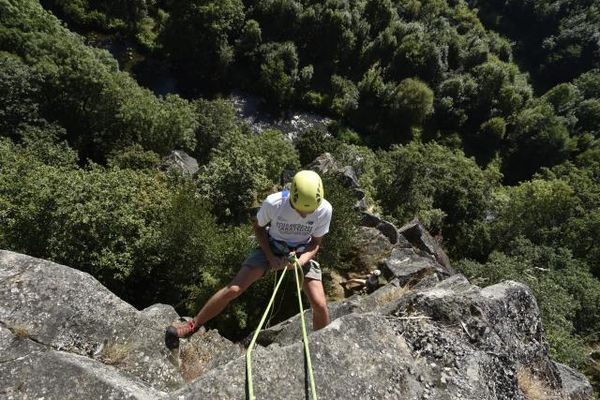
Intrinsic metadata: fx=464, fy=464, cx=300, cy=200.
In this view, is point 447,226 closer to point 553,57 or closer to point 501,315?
point 501,315

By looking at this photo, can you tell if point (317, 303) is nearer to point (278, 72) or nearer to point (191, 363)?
point (191, 363)

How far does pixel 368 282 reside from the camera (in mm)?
19953

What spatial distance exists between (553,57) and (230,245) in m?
97.9

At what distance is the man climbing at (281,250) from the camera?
8.52 metres

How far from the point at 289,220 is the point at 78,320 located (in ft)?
13.5

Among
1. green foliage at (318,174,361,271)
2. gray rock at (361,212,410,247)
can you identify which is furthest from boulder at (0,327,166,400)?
gray rock at (361,212,410,247)

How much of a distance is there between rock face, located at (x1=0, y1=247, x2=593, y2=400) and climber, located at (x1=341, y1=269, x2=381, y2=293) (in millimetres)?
9660

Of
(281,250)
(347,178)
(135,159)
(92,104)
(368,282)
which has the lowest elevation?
(92,104)

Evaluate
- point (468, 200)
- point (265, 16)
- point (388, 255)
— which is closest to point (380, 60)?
point (265, 16)

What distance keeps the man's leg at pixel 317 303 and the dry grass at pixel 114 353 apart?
3332mm

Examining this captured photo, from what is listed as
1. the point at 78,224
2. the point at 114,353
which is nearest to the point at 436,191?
the point at 78,224

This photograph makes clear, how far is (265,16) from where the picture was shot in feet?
194

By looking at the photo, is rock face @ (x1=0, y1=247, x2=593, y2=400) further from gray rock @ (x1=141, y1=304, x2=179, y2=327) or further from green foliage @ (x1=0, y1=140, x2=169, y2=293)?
green foliage @ (x1=0, y1=140, x2=169, y2=293)

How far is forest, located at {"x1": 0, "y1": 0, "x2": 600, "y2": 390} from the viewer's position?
18500 millimetres
